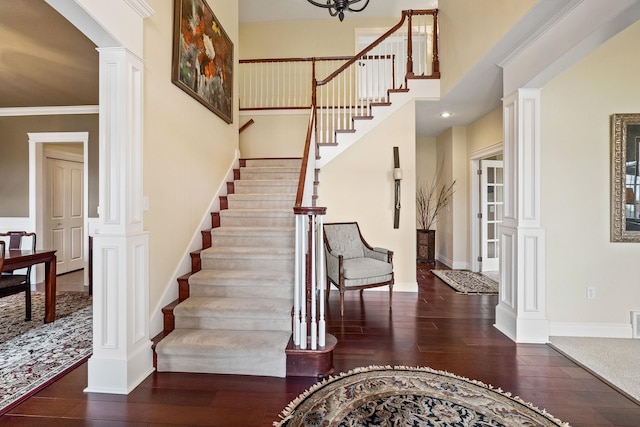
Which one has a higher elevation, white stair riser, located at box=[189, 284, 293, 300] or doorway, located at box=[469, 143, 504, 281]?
doorway, located at box=[469, 143, 504, 281]

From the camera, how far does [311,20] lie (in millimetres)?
6363

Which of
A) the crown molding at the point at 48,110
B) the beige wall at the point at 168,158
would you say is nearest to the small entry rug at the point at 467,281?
the beige wall at the point at 168,158

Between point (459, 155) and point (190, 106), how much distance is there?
4870 millimetres

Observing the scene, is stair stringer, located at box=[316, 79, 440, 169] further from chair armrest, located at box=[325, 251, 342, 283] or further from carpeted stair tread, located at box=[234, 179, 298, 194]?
chair armrest, located at box=[325, 251, 342, 283]

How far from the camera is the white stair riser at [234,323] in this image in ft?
8.20

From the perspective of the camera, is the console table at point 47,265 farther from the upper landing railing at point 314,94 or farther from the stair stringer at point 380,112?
the stair stringer at point 380,112

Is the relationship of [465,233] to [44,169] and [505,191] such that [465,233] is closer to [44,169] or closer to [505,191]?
[505,191]

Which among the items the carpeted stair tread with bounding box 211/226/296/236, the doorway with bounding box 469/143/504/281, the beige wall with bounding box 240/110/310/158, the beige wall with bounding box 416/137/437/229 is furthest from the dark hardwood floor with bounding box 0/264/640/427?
the beige wall with bounding box 416/137/437/229

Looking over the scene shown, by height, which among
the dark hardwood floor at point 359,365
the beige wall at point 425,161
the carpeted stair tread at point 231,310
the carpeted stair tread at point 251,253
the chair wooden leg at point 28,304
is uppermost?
the beige wall at point 425,161

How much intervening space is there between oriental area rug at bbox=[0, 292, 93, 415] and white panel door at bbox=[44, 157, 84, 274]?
1.94 metres

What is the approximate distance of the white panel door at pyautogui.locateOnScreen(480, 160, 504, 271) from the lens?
564 centimetres

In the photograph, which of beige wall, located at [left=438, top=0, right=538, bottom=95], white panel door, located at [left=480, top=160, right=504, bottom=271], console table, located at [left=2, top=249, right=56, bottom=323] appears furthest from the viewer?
white panel door, located at [left=480, top=160, right=504, bottom=271]

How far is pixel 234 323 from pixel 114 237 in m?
1.10

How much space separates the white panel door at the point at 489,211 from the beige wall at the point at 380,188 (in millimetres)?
2040
